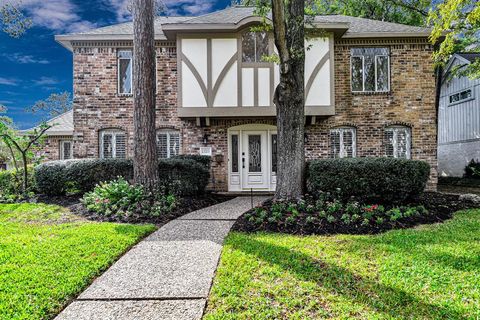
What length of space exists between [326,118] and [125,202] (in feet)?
23.4

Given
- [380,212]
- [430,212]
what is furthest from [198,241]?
[430,212]

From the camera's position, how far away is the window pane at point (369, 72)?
10.4 metres

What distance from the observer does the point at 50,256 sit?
3729 mm

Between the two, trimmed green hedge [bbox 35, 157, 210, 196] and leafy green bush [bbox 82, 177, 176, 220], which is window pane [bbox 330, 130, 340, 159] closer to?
trimmed green hedge [bbox 35, 157, 210, 196]

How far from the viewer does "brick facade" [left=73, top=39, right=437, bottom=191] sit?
1025 centimetres

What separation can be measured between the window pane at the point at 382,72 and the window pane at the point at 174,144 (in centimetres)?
743

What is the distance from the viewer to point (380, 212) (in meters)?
6.00

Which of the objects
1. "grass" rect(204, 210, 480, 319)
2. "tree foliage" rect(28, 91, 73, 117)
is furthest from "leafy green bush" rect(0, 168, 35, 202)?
"tree foliage" rect(28, 91, 73, 117)

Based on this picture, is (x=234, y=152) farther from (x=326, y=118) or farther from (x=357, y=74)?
(x=357, y=74)

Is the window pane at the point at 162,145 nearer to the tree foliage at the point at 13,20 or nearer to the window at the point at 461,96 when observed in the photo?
the tree foliage at the point at 13,20

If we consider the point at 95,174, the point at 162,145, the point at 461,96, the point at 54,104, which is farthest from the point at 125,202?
the point at 54,104

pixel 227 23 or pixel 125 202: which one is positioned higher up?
pixel 227 23

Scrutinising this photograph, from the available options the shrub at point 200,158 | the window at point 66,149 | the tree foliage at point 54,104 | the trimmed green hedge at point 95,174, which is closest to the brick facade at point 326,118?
the shrub at point 200,158

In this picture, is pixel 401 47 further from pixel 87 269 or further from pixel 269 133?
pixel 87 269
